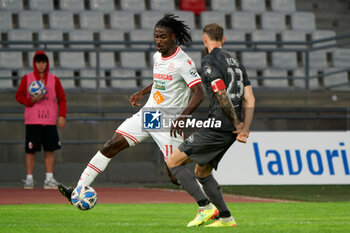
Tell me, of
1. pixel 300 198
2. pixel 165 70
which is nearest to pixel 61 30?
pixel 300 198

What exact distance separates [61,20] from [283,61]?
19.3ft

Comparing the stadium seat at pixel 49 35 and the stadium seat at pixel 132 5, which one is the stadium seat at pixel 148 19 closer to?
the stadium seat at pixel 132 5

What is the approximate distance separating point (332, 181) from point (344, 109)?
364 cm

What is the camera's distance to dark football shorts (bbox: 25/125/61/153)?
43.8ft

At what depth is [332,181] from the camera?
1358 cm

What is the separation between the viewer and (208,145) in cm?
687

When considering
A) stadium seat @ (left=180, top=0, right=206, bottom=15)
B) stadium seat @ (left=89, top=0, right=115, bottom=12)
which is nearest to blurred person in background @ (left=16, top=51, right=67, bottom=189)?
stadium seat @ (left=89, top=0, right=115, bottom=12)

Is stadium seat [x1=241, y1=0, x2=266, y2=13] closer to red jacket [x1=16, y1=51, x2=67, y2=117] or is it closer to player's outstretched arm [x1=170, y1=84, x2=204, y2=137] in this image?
red jacket [x1=16, y1=51, x2=67, y2=117]

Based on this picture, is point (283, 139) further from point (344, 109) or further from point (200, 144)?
point (200, 144)

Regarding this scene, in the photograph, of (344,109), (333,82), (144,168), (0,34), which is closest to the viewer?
(144,168)

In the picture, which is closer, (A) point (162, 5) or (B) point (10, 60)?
(B) point (10, 60)

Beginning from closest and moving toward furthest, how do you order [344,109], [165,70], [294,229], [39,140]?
[294,229], [165,70], [39,140], [344,109]

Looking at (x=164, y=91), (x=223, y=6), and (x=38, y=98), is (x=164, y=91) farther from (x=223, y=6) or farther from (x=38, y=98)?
(x=223, y=6)

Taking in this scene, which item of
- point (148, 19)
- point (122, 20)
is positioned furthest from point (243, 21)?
point (122, 20)
